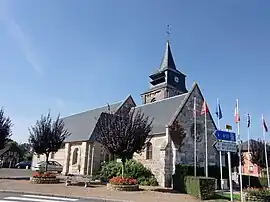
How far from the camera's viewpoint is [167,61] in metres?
44.2

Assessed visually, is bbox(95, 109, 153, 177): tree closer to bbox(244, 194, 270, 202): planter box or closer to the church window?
the church window

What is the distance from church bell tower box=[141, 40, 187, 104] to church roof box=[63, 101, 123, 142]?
10149 millimetres

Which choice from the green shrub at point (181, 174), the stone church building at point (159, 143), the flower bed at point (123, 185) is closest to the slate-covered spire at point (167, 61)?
the stone church building at point (159, 143)

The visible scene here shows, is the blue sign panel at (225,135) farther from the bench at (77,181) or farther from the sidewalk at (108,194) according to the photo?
the bench at (77,181)

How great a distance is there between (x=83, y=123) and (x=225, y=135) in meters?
22.8

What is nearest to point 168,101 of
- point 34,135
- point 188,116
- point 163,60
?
point 188,116

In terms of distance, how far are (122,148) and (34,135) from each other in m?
8.70

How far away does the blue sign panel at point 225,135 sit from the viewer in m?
12.7

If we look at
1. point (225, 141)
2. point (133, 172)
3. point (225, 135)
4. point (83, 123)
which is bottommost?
point (133, 172)

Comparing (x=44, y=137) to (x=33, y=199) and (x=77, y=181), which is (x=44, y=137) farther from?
(x=33, y=199)

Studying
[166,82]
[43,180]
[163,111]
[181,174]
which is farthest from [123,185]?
[166,82]

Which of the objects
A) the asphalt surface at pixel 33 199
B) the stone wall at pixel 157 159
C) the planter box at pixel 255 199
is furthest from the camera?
the stone wall at pixel 157 159

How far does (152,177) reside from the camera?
2277 centimetres

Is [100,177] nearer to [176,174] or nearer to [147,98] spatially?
[176,174]
